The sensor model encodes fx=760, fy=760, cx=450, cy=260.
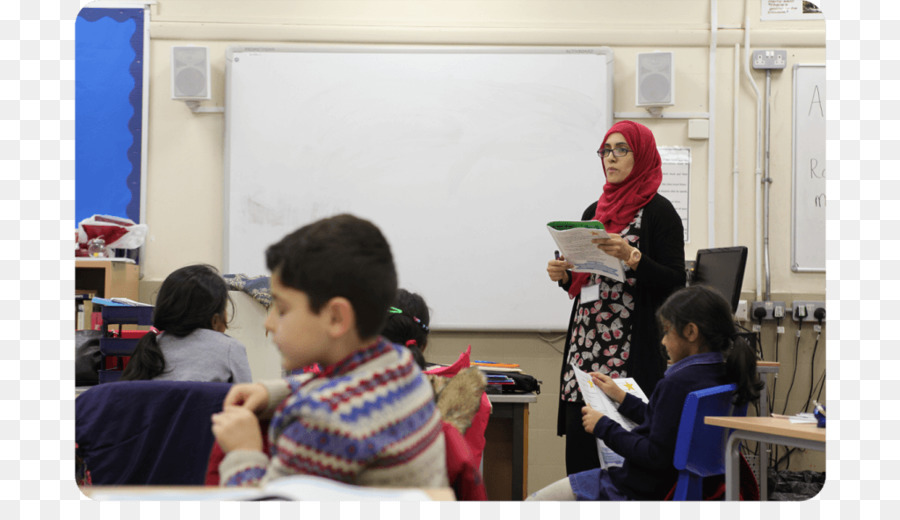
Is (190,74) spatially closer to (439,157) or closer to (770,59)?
(439,157)

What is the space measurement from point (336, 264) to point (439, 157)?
9.09 feet

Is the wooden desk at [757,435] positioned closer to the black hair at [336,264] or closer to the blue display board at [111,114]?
the black hair at [336,264]

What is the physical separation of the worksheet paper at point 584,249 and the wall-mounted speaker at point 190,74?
6.89 feet

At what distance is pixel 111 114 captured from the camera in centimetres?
349

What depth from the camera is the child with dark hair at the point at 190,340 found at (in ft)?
5.43

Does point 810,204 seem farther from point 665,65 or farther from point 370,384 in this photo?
point 370,384

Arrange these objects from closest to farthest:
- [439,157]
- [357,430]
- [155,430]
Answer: [357,430] < [155,430] < [439,157]

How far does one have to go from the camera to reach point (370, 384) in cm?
77

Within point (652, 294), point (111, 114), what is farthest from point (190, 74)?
point (652, 294)

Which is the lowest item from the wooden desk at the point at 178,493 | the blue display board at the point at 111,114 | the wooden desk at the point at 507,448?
the wooden desk at the point at 507,448

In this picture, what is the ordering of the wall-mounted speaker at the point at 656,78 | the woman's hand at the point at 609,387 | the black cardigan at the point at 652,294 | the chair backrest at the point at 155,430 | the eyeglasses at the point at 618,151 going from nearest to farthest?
the chair backrest at the point at 155,430 < the woman's hand at the point at 609,387 < the black cardigan at the point at 652,294 < the eyeglasses at the point at 618,151 < the wall-mounted speaker at the point at 656,78

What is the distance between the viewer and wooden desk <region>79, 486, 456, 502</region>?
78 cm

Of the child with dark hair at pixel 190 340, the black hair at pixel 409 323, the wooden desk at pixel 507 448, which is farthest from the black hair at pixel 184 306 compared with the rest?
the wooden desk at pixel 507 448

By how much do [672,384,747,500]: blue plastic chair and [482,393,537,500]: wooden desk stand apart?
0.46 m
